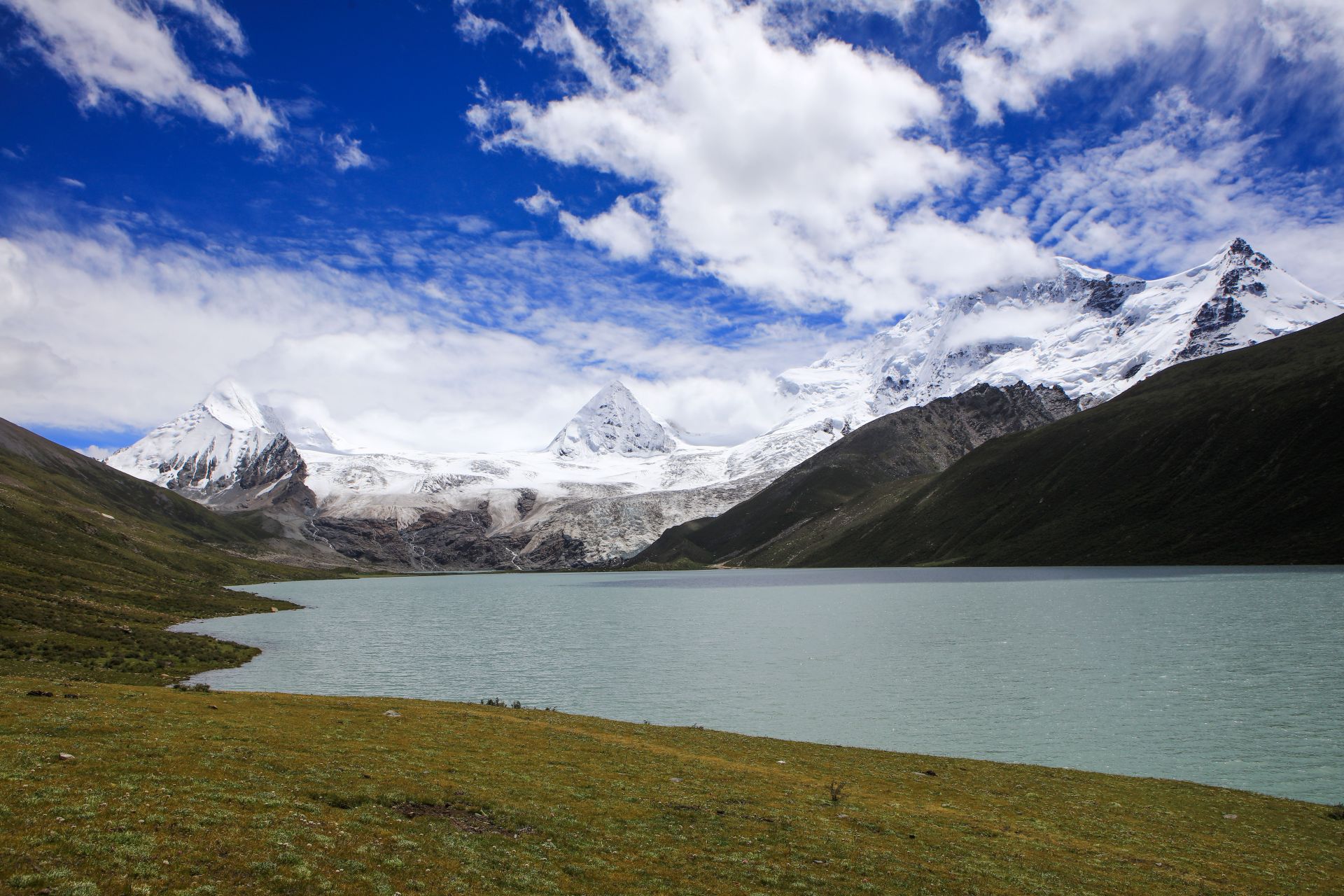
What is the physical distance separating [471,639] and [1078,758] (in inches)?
2973

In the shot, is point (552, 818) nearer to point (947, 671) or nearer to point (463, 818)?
point (463, 818)

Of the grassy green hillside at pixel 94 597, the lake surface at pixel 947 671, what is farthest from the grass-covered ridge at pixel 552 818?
the grassy green hillside at pixel 94 597

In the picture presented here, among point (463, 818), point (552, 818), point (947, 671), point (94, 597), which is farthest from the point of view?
point (94, 597)

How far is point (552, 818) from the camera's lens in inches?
894

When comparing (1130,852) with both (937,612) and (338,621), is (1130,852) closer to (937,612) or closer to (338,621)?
(937,612)

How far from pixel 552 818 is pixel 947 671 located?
47.5 metres

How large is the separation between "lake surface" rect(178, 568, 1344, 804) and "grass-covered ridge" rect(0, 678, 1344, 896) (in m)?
7.41

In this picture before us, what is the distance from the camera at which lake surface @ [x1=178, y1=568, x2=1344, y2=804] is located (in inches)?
1598

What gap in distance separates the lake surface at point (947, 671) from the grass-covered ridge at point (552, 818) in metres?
7.41

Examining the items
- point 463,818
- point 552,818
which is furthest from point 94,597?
point 552,818

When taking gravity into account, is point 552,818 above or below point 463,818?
below

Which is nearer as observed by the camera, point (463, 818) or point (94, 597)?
point (463, 818)

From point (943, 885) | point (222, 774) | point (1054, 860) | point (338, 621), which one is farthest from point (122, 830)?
point (338, 621)

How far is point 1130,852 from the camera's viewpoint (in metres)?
23.7
